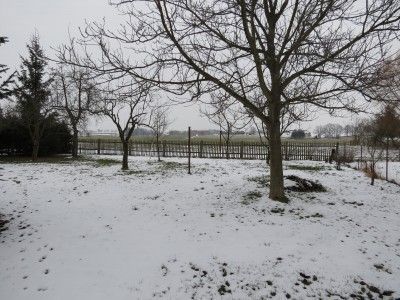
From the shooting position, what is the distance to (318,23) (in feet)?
22.0

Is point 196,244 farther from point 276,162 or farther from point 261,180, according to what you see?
point 261,180

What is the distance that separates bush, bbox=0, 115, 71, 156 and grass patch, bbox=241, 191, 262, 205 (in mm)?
15069

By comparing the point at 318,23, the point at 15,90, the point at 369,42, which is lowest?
the point at 15,90

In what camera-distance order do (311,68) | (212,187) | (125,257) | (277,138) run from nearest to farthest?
(125,257) < (311,68) < (277,138) < (212,187)

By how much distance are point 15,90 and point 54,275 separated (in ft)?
11.7

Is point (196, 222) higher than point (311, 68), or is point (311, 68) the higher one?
point (311, 68)

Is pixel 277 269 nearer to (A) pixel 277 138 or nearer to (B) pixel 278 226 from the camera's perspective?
(B) pixel 278 226

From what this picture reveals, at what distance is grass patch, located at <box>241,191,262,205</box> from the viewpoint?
8.18 m

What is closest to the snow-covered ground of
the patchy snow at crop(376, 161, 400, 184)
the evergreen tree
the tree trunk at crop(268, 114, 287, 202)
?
the tree trunk at crop(268, 114, 287, 202)

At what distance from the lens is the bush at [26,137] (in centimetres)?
1979

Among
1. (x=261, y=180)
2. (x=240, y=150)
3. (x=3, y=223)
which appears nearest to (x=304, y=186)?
(x=261, y=180)

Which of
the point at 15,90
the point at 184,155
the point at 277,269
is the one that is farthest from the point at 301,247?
the point at 184,155

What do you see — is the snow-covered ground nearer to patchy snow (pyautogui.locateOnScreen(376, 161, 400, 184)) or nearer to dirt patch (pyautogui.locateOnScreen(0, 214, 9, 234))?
dirt patch (pyautogui.locateOnScreen(0, 214, 9, 234))

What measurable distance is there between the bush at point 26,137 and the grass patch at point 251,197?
15.1 metres
